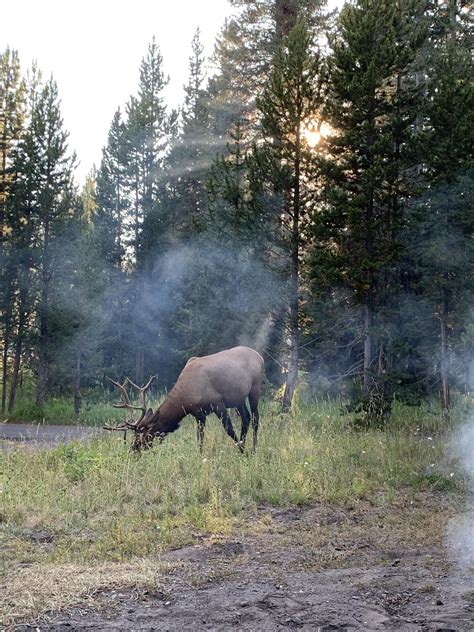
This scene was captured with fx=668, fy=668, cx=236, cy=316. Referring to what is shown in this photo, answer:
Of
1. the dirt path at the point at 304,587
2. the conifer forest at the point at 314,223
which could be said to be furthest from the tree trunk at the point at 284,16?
the dirt path at the point at 304,587

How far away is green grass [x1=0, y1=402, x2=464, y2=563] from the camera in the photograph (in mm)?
7129

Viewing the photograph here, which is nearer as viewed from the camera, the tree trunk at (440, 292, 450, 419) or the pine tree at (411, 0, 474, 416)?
the pine tree at (411, 0, 474, 416)

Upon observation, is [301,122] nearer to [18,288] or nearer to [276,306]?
[276,306]

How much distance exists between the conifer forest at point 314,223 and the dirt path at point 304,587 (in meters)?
5.20

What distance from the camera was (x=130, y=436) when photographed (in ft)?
41.8

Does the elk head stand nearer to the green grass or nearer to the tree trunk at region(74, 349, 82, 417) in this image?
the green grass

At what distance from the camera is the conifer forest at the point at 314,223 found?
46.2 ft

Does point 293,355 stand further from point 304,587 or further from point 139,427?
point 304,587

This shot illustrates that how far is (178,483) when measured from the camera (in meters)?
9.05

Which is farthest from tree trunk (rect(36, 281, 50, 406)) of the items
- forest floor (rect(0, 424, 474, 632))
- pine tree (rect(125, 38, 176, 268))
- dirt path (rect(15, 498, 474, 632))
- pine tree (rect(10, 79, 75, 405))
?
dirt path (rect(15, 498, 474, 632))

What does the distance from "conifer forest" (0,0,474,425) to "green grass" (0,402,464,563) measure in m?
2.54

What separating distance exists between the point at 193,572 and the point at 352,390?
A: 33.3ft

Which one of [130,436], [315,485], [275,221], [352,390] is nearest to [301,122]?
[275,221]

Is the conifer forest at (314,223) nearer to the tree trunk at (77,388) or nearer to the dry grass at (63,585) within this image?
the tree trunk at (77,388)
